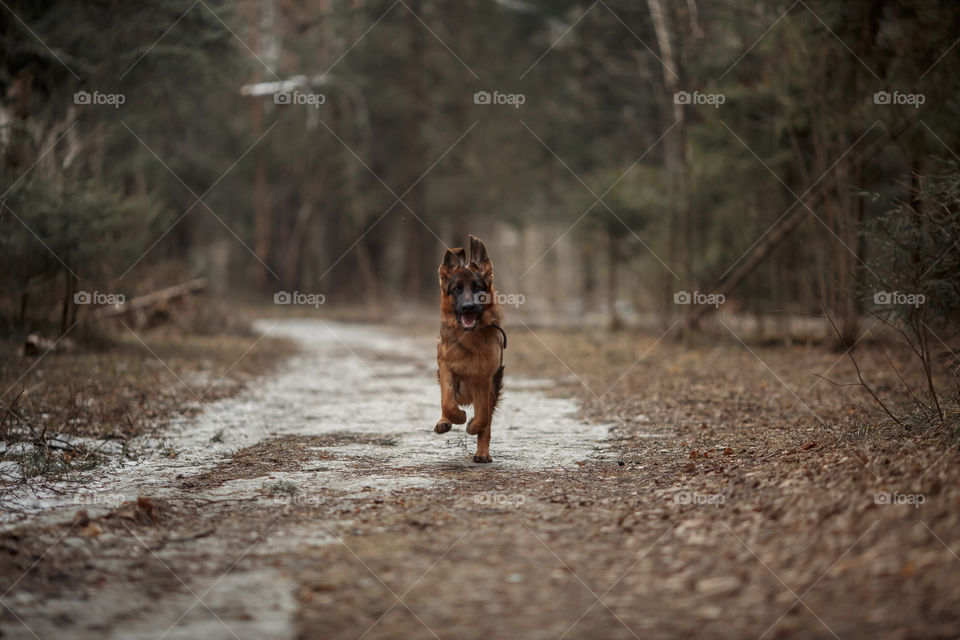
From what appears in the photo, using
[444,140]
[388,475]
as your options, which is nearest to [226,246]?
[444,140]

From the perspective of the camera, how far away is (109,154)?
25.7 metres

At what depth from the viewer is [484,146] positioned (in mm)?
37562

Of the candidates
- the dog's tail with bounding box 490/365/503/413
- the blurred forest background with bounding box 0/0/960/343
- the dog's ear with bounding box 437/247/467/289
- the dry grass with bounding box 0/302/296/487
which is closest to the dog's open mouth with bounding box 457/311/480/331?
the dog's ear with bounding box 437/247/467/289

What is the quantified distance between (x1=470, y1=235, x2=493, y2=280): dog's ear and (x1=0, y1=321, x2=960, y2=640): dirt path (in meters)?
1.87

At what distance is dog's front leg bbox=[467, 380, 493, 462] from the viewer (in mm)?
7879

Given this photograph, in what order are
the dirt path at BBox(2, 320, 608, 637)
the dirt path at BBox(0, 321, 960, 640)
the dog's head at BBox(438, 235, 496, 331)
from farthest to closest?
1. the dog's head at BBox(438, 235, 496, 331)
2. the dirt path at BBox(2, 320, 608, 637)
3. the dirt path at BBox(0, 321, 960, 640)

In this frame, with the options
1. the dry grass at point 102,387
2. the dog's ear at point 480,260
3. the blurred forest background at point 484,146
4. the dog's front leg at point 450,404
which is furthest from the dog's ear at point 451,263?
the dry grass at point 102,387

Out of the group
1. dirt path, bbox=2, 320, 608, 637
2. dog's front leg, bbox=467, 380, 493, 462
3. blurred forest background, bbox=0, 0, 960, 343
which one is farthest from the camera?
blurred forest background, bbox=0, 0, 960, 343

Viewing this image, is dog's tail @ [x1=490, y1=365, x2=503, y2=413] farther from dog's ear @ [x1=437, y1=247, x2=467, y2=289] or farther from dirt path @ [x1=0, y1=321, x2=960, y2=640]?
dog's ear @ [x1=437, y1=247, x2=467, y2=289]

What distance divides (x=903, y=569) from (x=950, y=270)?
19.4 ft

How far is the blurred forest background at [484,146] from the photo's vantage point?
13.9 meters

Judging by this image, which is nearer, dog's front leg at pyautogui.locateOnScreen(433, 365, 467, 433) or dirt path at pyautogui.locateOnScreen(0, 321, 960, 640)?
dirt path at pyautogui.locateOnScreen(0, 321, 960, 640)

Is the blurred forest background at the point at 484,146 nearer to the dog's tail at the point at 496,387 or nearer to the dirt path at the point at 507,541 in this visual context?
the dirt path at the point at 507,541

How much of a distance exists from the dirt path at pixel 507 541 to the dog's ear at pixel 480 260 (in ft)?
6.13
